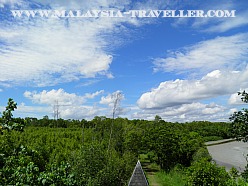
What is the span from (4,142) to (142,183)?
Answer: 5997 millimetres

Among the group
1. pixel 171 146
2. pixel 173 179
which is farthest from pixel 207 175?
pixel 171 146

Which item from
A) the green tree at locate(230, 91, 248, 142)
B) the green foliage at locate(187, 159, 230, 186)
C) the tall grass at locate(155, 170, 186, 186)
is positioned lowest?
the tall grass at locate(155, 170, 186, 186)

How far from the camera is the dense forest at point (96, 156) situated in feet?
12.6

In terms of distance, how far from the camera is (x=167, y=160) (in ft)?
86.4

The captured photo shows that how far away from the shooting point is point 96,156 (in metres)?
15.4

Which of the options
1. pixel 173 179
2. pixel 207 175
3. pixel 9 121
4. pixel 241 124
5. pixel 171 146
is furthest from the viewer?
pixel 171 146

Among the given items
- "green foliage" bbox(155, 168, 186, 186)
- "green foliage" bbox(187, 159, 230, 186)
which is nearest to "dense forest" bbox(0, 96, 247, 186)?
"green foliage" bbox(187, 159, 230, 186)

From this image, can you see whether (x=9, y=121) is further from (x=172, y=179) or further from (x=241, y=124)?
(x=172, y=179)

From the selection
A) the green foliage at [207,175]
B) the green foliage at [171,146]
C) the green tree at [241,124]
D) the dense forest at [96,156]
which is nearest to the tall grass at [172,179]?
the dense forest at [96,156]

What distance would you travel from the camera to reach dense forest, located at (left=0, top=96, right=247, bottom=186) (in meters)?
3.83

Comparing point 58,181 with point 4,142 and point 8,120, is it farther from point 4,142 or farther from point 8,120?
point 8,120

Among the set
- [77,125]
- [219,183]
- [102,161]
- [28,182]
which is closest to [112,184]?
[102,161]

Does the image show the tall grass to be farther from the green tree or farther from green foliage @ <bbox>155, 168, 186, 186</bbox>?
the green tree

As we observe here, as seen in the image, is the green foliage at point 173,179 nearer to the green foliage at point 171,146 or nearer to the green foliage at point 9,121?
the green foliage at point 171,146
